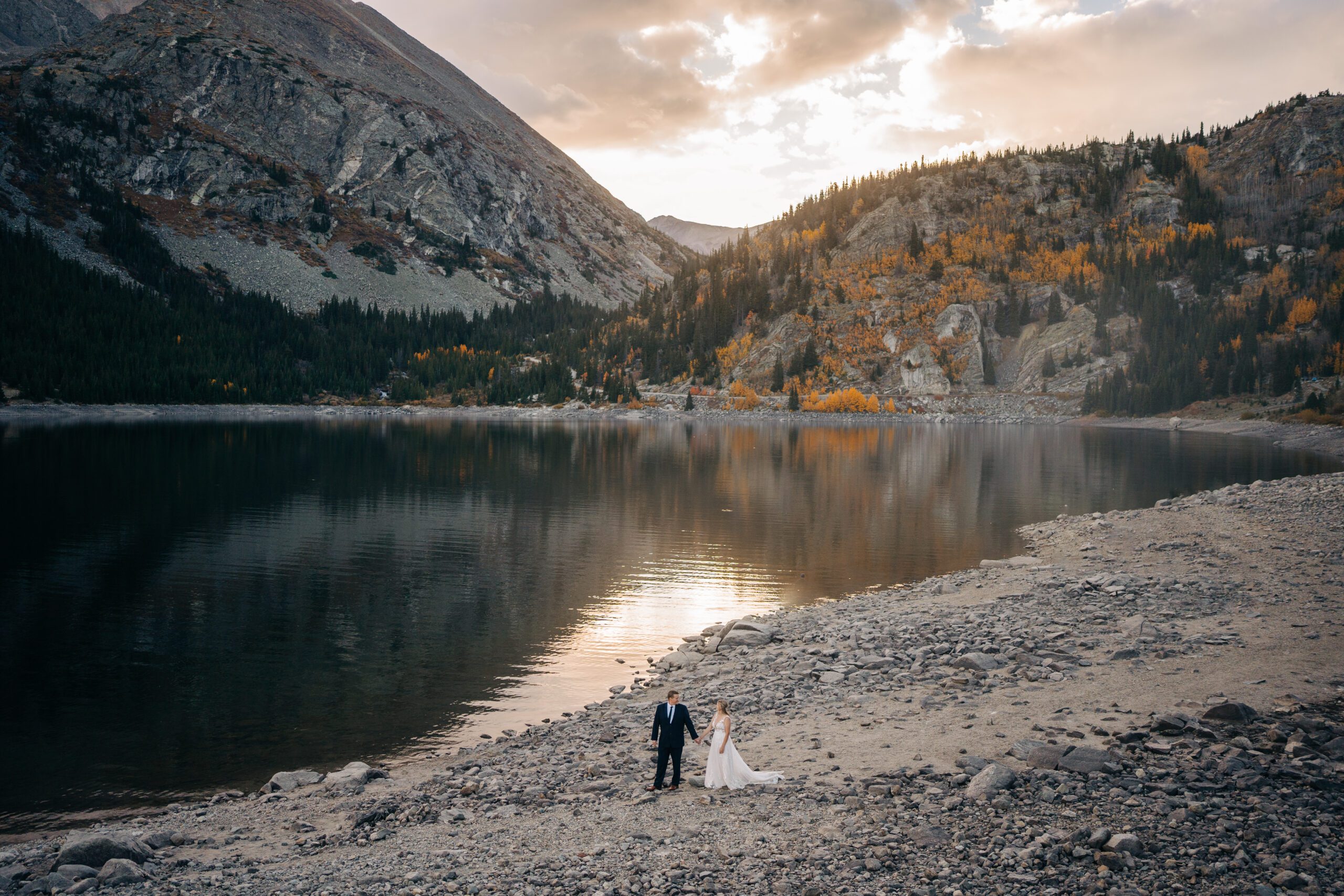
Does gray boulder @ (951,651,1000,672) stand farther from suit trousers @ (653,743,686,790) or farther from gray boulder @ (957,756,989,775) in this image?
suit trousers @ (653,743,686,790)

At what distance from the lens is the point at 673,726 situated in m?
11.9

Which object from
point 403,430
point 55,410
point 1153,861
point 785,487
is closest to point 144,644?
point 1153,861

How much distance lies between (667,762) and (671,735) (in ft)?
1.71

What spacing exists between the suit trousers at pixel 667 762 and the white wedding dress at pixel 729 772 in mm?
472

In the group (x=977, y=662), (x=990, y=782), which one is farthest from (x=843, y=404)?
(x=990, y=782)

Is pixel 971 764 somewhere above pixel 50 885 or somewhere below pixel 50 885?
above

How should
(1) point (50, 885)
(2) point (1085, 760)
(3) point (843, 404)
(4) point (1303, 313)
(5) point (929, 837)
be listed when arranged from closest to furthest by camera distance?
(5) point (929, 837) < (1) point (50, 885) < (2) point (1085, 760) < (4) point (1303, 313) < (3) point (843, 404)

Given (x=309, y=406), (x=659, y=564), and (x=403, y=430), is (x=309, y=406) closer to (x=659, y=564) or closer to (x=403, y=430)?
(x=403, y=430)

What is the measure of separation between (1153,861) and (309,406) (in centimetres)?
19474

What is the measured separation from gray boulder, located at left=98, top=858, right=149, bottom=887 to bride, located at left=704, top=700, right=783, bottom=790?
743cm

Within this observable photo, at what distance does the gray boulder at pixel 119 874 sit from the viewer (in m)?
9.48

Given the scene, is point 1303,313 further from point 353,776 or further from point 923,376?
point 353,776

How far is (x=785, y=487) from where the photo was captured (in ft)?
193

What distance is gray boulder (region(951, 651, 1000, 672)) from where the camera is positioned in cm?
1639
